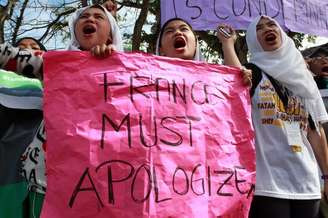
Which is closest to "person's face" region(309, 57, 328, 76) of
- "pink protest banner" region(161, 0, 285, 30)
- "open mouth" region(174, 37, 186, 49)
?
"pink protest banner" region(161, 0, 285, 30)

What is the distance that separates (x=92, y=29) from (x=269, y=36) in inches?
37.4

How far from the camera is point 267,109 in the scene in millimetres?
2439

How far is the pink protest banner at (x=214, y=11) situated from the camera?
3.57m

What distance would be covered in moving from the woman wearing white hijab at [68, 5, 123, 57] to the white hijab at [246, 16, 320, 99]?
0.75 metres

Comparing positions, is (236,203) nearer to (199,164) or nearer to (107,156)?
(199,164)

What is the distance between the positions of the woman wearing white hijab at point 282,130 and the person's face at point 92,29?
63 centimetres

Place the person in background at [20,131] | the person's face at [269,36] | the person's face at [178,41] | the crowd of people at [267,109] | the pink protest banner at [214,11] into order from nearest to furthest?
the person in background at [20,131] < the crowd of people at [267,109] < the person's face at [178,41] < the person's face at [269,36] < the pink protest banner at [214,11]

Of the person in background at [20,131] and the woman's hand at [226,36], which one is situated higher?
the woman's hand at [226,36]

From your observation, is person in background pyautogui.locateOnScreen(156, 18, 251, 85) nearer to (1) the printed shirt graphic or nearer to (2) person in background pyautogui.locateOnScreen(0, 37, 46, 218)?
(1) the printed shirt graphic

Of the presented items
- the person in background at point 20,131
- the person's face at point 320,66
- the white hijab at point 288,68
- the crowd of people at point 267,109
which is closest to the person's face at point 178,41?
the crowd of people at point 267,109

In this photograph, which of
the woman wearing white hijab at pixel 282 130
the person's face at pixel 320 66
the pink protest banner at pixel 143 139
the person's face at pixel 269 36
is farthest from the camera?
the person's face at pixel 320 66

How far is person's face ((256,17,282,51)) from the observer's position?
8.66 feet

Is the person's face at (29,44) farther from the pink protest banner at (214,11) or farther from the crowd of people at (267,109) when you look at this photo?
the pink protest banner at (214,11)

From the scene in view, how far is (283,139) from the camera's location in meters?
2.43
